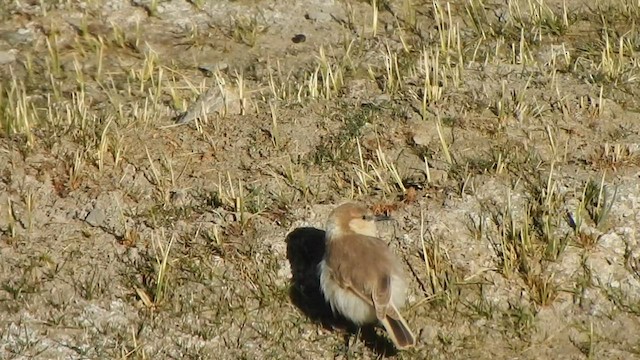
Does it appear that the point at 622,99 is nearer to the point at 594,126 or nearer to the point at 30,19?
the point at 594,126

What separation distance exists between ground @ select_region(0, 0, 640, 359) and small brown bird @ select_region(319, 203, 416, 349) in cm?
29

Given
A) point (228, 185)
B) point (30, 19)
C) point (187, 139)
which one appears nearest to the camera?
point (228, 185)

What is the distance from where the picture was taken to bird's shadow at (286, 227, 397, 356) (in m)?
7.21

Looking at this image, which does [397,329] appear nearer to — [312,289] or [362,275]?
[362,275]

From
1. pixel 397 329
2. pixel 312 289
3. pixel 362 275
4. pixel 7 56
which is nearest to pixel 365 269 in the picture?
pixel 362 275

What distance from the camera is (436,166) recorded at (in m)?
8.27

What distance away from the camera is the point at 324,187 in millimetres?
8211

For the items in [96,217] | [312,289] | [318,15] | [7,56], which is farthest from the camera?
[318,15]

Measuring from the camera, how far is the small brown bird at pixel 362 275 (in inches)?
269

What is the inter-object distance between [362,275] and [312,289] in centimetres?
63

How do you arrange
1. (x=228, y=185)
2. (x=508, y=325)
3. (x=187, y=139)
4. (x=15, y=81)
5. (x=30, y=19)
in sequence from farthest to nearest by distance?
(x=30, y=19)
(x=15, y=81)
(x=187, y=139)
(x=228, y=185)
(x=508, y=325)

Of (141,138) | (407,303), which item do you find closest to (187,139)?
(141,138)

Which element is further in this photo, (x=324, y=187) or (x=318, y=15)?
(x=318, y=15)

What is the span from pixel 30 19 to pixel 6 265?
3883 millimetres
